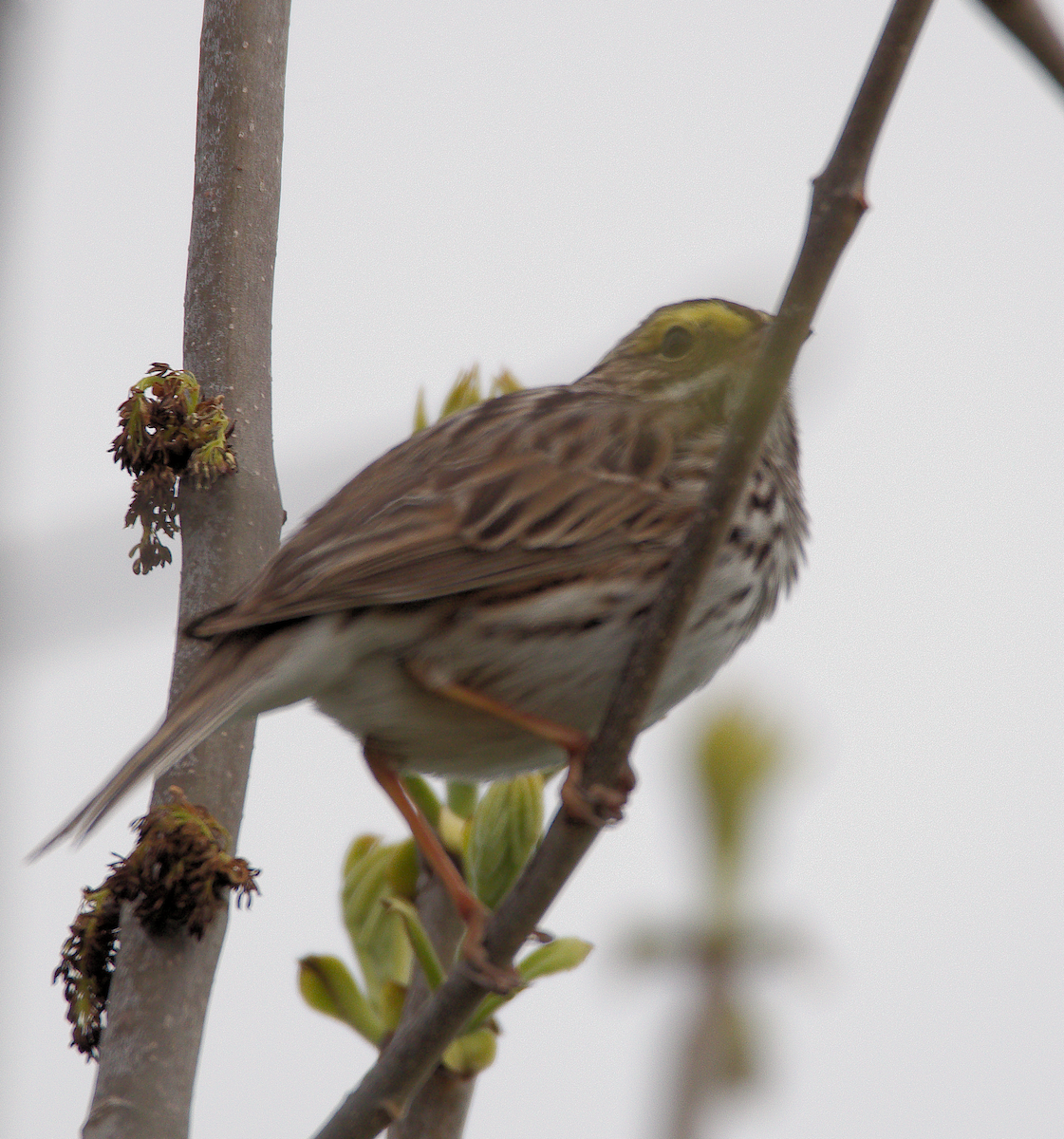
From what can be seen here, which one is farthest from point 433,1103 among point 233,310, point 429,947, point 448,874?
point 233,310

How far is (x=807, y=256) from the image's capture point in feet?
7.01

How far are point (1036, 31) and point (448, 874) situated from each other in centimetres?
256

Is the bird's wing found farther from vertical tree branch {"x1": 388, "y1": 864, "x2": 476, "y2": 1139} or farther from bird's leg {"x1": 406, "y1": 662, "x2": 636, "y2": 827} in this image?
vertical tree branch {"x1": 388, "y1": 864, "x2": 476, "y2": 1139}

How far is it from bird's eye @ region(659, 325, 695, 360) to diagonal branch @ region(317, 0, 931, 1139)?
7.11 ft

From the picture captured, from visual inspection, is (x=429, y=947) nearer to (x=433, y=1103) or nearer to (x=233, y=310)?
(x=433, y=1103)

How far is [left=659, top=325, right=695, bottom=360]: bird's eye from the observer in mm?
4645

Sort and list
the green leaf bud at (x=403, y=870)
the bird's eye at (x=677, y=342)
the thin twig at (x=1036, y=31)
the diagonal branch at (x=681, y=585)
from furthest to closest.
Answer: the bird's eye at (x=677, y=342)
the green leaf bud at (x=403, y=870)
the diagonal branch at (x=681, y=585)
the thin twig at (x=1036, y=31)

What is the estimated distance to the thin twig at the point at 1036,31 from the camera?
4.26 feet

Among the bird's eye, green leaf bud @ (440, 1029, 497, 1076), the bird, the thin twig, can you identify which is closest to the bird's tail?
the bird

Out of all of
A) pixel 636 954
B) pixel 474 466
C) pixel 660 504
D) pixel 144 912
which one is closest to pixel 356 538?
pixel 474 466

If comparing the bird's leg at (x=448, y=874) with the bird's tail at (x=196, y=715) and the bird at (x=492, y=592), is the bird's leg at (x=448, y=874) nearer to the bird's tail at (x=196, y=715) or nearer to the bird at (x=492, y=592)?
the bird at (x=492, y=592)

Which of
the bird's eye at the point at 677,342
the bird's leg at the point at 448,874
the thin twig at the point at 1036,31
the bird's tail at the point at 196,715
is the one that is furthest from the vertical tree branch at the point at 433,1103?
the thin twig at the point at 1036,31

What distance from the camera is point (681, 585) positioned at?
256 cm

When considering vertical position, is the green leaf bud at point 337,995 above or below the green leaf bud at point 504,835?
below
